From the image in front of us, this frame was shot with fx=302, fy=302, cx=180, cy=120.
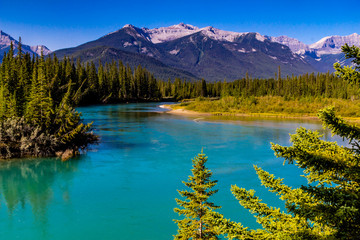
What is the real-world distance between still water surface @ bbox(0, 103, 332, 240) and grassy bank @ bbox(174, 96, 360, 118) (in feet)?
128

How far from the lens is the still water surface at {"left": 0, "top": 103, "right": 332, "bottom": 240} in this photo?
17312 millimetres

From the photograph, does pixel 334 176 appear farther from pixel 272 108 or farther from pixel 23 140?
pixel 272 108

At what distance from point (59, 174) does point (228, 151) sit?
760 inches

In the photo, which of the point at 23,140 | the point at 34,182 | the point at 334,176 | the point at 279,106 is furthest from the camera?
the point at 279,106

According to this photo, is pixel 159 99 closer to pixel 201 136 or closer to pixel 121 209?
pixel 201 136

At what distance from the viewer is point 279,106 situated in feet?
275

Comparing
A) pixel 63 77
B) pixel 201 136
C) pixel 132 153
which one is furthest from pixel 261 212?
pixel 63 77

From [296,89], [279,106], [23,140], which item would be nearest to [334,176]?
[23,140]

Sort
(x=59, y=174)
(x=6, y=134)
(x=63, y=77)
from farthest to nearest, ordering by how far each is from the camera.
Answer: (x=63, y=77) < (x=6, y=134) < (x=59, y=174)

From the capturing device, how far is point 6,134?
29.9 metres

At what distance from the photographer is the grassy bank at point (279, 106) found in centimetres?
7533

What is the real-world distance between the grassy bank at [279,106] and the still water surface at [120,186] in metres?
39.1

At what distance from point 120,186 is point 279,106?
68.5 m

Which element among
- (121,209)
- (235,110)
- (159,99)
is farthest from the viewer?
(159,99)
